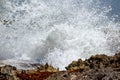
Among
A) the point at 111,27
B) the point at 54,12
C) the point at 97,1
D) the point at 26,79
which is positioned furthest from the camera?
the point at 97,1

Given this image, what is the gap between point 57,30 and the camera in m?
35.1

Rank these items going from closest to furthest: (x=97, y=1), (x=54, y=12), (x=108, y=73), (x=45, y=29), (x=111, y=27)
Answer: (x=108, y=73) < (x=45, y=29) < (x=111, y=27) < (x=54, y=12) < (x=97, y=1)

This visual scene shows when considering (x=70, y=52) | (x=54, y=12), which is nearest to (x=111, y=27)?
(x=54, y=12)

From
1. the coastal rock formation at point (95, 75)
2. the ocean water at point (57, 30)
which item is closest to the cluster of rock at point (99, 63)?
the coastal rock formation at point (95, 75)

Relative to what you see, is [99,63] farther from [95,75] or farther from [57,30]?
[57,30]

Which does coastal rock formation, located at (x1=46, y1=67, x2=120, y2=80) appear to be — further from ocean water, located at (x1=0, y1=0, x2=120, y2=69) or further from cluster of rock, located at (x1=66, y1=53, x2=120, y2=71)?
ocean water, located at (x1=0, y1=0, x2=120, y2=69)

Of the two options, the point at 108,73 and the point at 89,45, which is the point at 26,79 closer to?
the point at 108,73

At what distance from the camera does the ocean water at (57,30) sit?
3042cm

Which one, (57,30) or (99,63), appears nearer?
(99,63)

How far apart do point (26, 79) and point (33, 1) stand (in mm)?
33748

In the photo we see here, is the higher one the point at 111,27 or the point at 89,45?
the point at 111,27

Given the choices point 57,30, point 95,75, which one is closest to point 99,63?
point 95,75

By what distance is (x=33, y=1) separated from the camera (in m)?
45.4

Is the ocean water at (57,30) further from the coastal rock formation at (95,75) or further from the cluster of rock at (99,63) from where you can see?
the coastal rock formation at (95,75)
